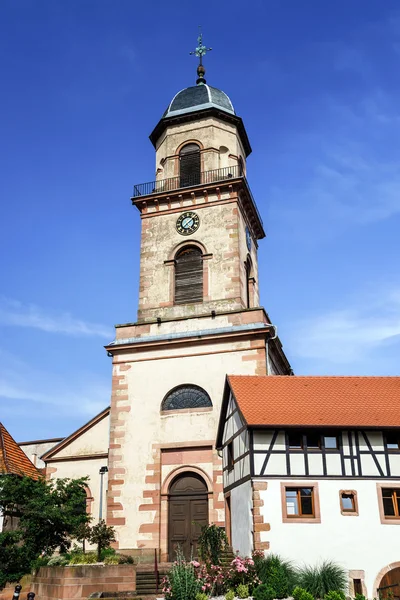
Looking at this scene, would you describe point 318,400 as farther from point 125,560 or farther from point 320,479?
point 125,560

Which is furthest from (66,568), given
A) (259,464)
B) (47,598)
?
(259,464)

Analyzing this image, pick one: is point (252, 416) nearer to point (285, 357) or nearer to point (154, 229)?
point (285, 357)

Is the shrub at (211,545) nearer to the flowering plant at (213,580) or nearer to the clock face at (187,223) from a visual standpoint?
the flowering plant at (213,580)

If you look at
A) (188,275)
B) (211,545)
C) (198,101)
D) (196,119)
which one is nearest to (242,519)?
(211,545)

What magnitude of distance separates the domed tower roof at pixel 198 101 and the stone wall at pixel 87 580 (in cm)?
2157

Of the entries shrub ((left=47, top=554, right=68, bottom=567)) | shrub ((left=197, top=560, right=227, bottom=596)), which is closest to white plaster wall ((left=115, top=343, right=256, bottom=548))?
shrub ((left=47, top=554, right=68, bottom=567))

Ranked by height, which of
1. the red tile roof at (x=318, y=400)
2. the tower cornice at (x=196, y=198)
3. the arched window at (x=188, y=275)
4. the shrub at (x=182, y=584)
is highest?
the tower cornice at (x=196, y=198)

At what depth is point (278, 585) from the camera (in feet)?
50.7

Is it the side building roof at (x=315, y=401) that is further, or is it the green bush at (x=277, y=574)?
→ the side building roof at (x=315, y=401)

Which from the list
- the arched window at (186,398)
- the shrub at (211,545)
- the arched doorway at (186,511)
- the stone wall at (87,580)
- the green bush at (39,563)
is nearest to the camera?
the stone wall at (87,580)

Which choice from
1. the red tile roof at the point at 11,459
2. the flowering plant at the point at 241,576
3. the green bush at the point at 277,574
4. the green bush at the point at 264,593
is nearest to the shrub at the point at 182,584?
the flowering plant at the point at 241,576

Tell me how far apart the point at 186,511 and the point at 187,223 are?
12.7 m

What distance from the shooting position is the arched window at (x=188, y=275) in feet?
89.3

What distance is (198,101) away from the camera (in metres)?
31.5
